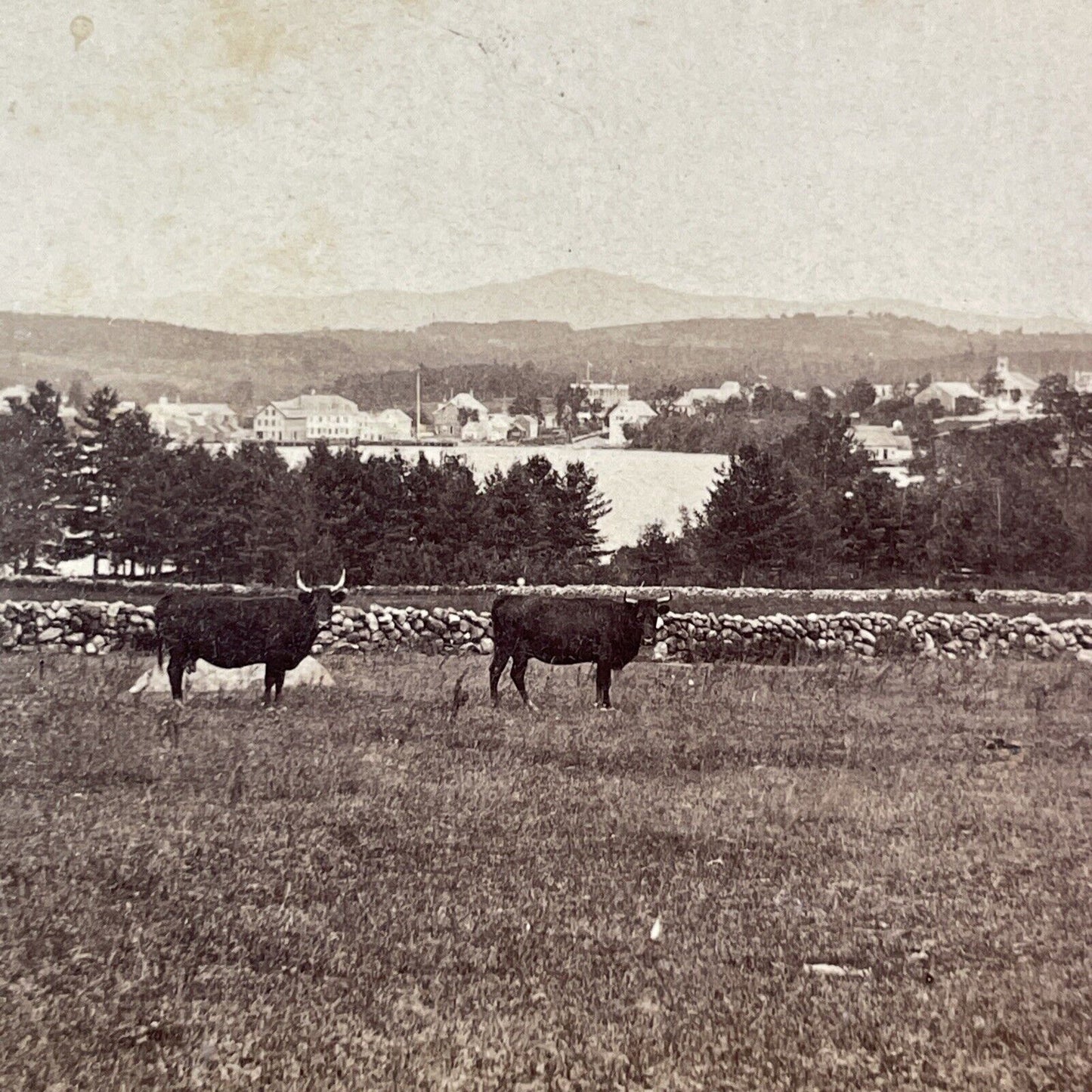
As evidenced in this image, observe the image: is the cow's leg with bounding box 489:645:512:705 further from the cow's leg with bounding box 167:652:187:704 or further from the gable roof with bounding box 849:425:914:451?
the gable roof with bounding box 849:425:914:451

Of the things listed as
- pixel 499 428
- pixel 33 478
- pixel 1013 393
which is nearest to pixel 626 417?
pixel 499 428

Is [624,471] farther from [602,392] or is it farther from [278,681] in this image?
[278,681]

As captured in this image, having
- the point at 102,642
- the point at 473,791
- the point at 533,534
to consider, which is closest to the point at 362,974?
the point at 473,791

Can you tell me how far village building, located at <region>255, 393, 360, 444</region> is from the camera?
17.4ft

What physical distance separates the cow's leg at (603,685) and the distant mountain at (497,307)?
64.3 inches

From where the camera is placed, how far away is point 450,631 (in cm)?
542

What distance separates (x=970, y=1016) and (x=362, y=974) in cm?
180

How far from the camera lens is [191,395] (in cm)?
529

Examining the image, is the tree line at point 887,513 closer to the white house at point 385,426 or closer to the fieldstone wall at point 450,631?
the fieldstone wall at point 450,631

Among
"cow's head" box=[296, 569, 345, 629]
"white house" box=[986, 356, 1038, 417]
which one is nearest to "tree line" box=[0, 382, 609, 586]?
"cow's head" box=[296, 569, 345, 629]

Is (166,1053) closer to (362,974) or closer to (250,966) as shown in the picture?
(250,966)

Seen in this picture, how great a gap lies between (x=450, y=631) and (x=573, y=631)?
615mm

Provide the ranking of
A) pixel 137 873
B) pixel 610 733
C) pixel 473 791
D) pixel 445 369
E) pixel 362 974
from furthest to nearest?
pixel 445 369 → pixel 610 733 → pixel 473 791 → pixel 137 873 → pixel 362 974

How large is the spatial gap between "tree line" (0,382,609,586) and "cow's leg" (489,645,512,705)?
38cm
